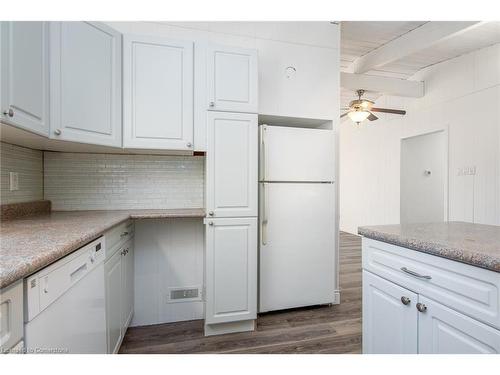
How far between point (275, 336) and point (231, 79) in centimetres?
200

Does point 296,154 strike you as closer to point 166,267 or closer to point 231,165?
point 231,165

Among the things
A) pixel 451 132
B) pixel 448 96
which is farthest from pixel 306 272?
pixel 448 96

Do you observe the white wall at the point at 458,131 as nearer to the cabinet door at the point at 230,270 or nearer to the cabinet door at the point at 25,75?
the cabinet door at the point at 230,270

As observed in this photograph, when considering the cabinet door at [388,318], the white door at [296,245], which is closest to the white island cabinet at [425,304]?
the cabinet door at [388,318]

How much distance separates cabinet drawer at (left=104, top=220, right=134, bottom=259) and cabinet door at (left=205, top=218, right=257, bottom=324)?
59 cm

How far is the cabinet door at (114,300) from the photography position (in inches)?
58.7

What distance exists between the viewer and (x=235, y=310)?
2.03m

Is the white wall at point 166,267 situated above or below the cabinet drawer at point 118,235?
below

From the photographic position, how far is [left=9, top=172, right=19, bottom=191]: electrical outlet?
1.69 m

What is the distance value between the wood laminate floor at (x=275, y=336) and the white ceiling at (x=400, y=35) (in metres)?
3.07

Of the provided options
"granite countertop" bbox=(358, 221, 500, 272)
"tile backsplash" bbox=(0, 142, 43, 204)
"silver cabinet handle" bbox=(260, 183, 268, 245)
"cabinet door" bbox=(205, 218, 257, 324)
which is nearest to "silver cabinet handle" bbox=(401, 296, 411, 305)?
"granite countertop" bbox=(358, 221, 500, 272)

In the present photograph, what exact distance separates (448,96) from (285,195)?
3.33 m

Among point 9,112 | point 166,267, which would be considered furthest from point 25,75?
point 166,267
